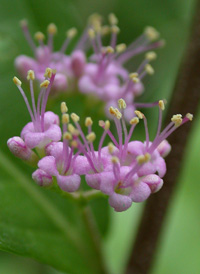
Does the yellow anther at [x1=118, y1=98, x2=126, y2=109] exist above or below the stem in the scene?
above

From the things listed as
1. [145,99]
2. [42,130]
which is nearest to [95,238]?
[42,130]

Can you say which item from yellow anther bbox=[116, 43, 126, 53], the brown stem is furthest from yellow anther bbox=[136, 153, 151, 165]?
yellow anther bbox=[116, 43, 126, 53]

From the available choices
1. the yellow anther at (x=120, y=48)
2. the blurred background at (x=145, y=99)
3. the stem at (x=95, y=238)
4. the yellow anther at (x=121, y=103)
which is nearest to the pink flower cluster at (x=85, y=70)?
the yellow anther at (x=120, y=48)

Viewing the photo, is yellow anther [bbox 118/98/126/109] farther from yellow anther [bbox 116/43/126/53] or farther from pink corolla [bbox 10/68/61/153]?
yellow anther [bbox 116/43/126/53]

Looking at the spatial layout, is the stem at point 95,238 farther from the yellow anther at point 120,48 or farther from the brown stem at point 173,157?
the yellow anther at point 120,48

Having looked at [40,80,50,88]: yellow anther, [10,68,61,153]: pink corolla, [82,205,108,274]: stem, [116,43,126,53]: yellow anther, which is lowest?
[82,205,108,274]: stem
